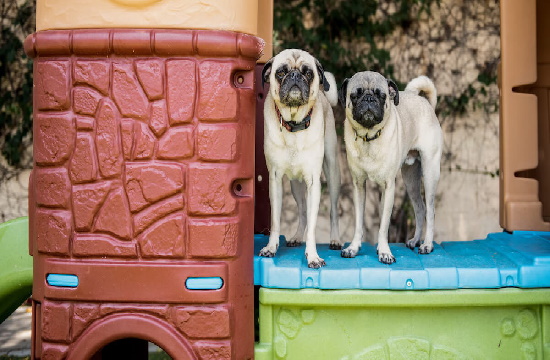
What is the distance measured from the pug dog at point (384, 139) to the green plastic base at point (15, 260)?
204 cm

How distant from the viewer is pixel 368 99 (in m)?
3.79

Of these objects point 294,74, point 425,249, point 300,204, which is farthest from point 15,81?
point 425,249

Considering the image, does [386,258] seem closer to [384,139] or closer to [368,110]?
[384,139]

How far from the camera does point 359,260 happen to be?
3.76 meters

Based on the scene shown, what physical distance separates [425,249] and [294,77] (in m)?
1.45

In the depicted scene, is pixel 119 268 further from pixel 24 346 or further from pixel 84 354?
pixel 24 346

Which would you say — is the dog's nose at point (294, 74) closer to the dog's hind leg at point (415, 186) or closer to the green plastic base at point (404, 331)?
the green plastic base at point (404, 331)

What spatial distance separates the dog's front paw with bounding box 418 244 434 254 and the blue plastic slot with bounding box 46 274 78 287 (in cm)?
217

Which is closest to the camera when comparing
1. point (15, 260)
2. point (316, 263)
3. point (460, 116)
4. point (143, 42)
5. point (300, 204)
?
point (143, 42)

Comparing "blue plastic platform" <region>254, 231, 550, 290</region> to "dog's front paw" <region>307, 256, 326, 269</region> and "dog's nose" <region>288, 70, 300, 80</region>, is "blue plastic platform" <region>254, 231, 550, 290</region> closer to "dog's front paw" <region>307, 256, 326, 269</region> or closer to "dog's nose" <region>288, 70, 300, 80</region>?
"dog's front paw" <region>307, 256, 326, 269</region>

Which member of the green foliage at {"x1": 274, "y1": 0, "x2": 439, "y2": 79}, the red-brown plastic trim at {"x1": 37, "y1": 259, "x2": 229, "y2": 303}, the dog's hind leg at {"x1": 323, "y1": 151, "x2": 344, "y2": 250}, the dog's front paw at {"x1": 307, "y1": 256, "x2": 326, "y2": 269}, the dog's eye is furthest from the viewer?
the green foliage at {"x1": 274, "y1": 0, "x2": 439, "y2": 79}

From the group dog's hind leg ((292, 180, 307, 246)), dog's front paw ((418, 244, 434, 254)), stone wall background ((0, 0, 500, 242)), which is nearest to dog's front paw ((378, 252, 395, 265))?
dog's front paw ((418, 244, 434, 254))

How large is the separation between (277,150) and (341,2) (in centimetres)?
393

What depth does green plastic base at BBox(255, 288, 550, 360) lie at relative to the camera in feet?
11.5
